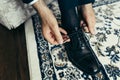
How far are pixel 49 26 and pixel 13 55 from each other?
0.27 metres

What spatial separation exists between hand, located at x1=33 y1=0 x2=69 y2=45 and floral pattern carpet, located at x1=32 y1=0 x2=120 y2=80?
71mm

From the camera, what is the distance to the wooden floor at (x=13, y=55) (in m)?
0.96

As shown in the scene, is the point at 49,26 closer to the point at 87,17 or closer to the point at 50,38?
the point at 50,38

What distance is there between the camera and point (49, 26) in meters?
0.93

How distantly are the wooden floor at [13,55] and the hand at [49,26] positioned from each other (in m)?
0.17

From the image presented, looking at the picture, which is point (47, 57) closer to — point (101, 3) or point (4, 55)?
point (4, 55)

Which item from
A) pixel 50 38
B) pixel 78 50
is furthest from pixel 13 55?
pixel 78 50

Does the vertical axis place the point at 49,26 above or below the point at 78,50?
above

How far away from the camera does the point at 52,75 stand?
91 centimetres

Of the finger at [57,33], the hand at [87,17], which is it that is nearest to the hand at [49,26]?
the finger at [57,33]

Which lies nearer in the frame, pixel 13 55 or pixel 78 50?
pixel 78 50

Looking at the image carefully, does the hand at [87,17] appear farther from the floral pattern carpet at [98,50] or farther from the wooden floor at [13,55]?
the wooden floor at [13,55]

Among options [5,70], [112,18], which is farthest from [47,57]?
[112,18]

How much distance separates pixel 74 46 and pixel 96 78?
0.57ft
